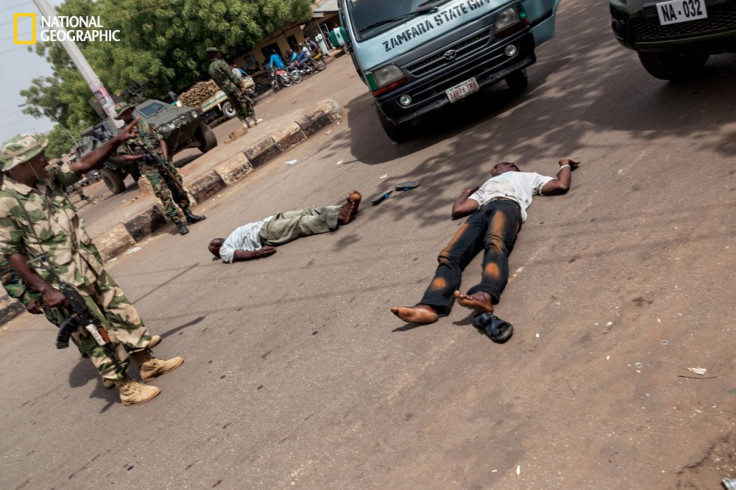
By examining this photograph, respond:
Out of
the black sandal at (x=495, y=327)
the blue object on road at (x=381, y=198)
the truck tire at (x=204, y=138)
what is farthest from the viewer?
the truck tire at (x=204, y=138)

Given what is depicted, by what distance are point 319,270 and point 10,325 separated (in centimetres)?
488

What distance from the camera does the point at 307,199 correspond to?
284 inches

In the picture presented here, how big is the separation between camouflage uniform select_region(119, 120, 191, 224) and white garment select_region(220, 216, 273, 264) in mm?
2374

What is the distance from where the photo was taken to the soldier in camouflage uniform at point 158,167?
7.83m

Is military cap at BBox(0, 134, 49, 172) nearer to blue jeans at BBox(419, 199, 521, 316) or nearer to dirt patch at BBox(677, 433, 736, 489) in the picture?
blue jeans at BBox(419, 199, 521, 316)

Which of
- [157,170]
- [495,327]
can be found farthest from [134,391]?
[157,170]

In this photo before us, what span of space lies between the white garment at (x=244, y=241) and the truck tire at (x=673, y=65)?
391cm

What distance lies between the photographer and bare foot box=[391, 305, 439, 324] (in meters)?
3.55

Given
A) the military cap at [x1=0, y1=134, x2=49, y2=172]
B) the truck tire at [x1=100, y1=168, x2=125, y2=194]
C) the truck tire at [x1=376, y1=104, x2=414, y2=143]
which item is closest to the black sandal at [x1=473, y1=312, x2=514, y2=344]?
the military cap at [x1=0, y1=134, x2=49, y2=172]

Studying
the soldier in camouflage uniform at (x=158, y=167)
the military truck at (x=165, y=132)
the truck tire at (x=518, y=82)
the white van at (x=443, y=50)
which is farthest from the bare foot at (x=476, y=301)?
the military truck at (x=165, y=132)

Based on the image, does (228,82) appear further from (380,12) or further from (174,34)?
(174,34)

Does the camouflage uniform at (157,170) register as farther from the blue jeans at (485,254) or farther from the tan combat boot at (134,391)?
the blue jeans at (485,254)

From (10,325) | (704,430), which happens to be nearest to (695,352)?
(704,430)

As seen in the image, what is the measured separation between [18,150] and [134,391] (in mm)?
1834
